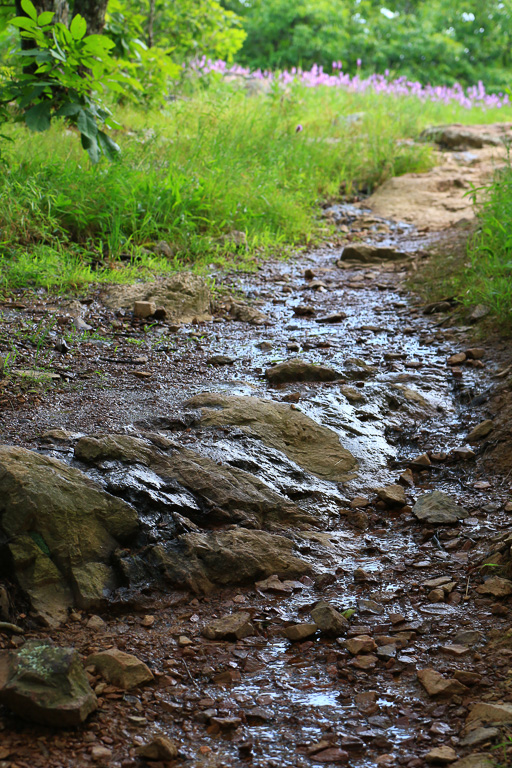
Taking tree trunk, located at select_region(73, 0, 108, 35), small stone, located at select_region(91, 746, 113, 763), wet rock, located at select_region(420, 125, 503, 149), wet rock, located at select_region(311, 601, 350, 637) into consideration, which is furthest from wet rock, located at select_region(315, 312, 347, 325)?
wet rock, located at select_region(420, 125, 503, 149)

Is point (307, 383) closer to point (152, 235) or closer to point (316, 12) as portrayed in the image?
point (152, 235)

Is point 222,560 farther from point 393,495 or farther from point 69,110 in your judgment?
point 69,110

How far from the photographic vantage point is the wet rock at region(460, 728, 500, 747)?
4.57 feet

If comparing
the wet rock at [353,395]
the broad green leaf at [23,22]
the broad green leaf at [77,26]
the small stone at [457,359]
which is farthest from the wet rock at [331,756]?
the broad green leaf at [23,22]

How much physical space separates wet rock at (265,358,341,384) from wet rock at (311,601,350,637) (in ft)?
5.05

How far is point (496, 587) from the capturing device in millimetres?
1923

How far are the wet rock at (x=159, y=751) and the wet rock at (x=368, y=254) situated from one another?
4.63m

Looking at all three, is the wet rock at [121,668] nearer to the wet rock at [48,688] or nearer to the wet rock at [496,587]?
the wet rock at [48,688]

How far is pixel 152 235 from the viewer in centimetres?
513

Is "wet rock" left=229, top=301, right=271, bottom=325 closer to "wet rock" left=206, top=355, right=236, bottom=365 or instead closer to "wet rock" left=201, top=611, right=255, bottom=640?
"wet rock" left=206, top=355, right=236, bottom=365

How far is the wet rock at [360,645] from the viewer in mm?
1747

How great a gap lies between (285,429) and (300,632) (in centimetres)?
107

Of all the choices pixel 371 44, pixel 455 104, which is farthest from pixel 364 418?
pixel 371 44

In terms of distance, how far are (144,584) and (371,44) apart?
67.8 ft
